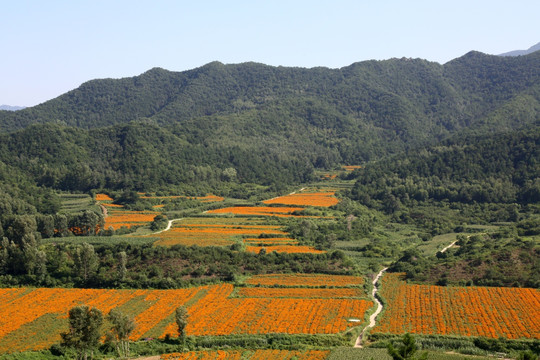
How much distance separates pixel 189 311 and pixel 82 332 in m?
15.6

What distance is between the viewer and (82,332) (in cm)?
5169

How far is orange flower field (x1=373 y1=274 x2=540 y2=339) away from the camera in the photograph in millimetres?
57906

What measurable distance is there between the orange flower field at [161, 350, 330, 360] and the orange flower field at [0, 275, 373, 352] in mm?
4481

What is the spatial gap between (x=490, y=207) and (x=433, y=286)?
2287 inches

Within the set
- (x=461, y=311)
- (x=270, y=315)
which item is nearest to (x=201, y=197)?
(x=270, y=315)

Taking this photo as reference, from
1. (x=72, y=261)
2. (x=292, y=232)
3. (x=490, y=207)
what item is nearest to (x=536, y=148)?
(x=490, y=207)

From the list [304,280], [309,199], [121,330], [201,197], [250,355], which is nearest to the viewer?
[250,355]

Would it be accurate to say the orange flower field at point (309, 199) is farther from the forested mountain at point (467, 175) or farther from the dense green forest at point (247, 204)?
the forested mountain at point (467, 175)

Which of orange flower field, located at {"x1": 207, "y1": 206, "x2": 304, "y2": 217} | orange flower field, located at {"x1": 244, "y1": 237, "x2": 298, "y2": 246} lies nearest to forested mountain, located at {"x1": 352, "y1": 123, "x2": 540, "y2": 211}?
orange flower field, located at {"x1": 207, "y1": 206, "x2": 304, "y2": 217}

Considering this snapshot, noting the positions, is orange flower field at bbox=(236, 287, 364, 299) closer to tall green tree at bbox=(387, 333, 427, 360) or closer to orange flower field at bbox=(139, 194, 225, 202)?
tall green tree at bbox=(387, 333, 427, 360)

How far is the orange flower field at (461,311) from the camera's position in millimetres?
57906

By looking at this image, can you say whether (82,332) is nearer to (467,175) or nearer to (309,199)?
(309,199)

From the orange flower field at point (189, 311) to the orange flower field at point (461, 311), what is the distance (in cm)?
463

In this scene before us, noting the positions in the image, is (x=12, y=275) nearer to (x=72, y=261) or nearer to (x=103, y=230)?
(x=72, y=261)
